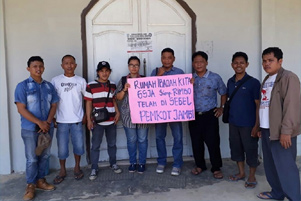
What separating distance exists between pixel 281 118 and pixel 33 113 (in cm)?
291

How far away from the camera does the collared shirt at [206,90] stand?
3900mm

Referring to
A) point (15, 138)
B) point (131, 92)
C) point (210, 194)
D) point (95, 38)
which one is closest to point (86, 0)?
point (95, 38)

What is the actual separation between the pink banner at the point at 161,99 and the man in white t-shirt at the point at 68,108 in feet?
2.48

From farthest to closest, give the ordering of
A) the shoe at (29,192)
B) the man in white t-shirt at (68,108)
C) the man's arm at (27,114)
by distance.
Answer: the man in white t-shirt at (68,108) < the shoe at (29,192) < the man's arm at (27,114)

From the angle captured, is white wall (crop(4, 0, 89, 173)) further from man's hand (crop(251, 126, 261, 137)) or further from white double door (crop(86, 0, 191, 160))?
man's hand (crop(251, 126, 261, 137))

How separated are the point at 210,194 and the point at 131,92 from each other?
174cm

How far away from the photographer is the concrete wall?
420 centimetres

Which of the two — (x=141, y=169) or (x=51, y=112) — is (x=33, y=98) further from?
(x=141, y=169)

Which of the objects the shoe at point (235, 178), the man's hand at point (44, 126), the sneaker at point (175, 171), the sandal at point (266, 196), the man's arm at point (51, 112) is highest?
the man's arm at point (51, 112)

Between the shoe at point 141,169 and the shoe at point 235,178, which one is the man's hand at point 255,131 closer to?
the shoe at point 235,178

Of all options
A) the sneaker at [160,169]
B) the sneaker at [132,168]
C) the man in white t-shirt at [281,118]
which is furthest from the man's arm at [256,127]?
the sneaker at [132,168]

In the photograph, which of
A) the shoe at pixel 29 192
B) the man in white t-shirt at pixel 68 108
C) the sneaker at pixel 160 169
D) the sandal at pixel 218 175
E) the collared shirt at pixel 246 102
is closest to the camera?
the shoe at pixel 29 192

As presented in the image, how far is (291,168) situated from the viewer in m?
2.94

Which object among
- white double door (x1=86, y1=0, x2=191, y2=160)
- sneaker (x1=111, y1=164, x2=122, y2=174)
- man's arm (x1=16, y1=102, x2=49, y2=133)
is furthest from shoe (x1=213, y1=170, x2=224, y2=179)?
man's arm (x1=16, y1=102, x2=49, y2=133)
